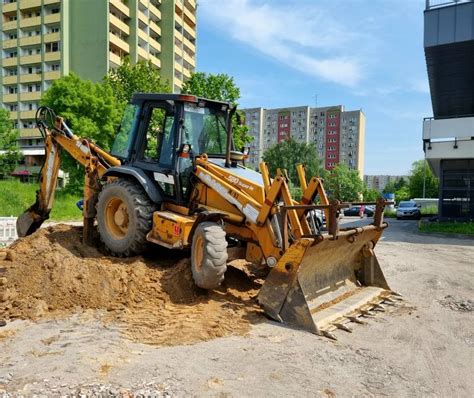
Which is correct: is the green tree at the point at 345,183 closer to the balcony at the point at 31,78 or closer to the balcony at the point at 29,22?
the balcony at the point at 31,78

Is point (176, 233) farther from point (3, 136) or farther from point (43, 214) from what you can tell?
point (3, 136)

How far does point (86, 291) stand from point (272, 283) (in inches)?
98.1

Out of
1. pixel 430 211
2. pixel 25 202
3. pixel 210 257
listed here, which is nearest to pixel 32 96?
pixel 25 202

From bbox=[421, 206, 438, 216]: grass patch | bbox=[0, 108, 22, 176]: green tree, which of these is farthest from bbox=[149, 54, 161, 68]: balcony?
bbox=[421, 206, 438, 216]: grass patch

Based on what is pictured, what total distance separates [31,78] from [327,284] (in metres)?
55.4

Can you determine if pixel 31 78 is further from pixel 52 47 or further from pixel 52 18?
pixel 52 18

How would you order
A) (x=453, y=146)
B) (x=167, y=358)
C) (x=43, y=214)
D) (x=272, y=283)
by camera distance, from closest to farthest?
(x=167, y=358) < (x=272, y=283) < (x=43, y=214) < (x=453, y=146)

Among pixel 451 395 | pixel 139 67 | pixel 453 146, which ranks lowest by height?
pixel 451 395

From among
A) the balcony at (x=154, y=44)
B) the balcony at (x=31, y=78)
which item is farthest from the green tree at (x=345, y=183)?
the balcony at (x=31, y=78)

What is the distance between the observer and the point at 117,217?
7.27 meters

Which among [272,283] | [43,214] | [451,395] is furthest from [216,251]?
[43,214]

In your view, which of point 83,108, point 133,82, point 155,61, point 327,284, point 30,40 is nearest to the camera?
point 327,284

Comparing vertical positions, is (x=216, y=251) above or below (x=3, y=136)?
below

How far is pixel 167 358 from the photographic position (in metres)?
4.23
